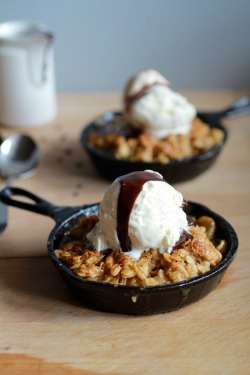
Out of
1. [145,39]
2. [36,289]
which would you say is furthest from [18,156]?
[145,39]

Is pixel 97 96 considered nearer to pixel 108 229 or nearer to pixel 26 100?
pixel 26 100

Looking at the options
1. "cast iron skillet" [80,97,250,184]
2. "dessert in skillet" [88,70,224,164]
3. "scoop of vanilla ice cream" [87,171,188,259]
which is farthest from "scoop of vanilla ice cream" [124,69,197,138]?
"scoop of vanilla ice cream" [87,171,188,259]

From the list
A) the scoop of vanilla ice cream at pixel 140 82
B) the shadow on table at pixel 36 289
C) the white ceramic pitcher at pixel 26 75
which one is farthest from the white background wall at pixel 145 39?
the shadow on table at pixel 36 289

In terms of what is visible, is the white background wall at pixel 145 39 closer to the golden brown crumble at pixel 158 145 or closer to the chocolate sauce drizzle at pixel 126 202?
the golden brown crumble at pixel 158 145

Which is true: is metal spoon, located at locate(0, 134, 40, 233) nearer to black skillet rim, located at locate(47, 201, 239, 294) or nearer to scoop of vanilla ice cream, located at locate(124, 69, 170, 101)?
scoop of vanilla ice cream, located at locate(124, 69, 170, 101)

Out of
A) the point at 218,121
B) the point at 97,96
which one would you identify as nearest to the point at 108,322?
the point at 218,121

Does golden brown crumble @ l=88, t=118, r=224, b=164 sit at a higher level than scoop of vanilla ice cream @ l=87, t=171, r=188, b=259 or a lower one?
lower
